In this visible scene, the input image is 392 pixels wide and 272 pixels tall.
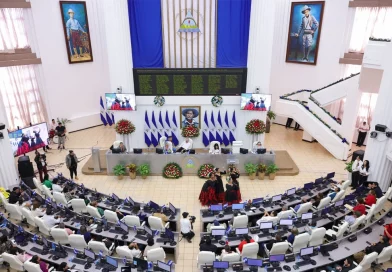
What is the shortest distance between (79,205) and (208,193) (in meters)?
5.37

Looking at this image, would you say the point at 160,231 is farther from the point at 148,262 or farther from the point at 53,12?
the point at 53,12

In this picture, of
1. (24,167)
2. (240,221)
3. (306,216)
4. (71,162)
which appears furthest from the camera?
(71,162)

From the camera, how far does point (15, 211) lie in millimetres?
12320

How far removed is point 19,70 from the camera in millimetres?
19469

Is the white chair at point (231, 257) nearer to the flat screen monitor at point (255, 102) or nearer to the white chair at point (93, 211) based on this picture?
the white chair at point (93, 211)

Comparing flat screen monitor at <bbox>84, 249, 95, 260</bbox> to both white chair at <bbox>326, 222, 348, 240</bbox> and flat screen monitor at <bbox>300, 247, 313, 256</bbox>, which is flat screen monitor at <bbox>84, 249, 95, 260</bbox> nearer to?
flat screen monitor at <bbox>300, 247, 313, 256</bbox>

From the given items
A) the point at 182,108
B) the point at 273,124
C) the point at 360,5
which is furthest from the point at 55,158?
the point at 360,5

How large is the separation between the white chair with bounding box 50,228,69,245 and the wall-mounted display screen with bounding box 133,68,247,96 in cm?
975

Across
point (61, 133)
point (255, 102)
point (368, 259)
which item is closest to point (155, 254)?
point (368, 259)

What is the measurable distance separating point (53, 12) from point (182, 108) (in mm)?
10322

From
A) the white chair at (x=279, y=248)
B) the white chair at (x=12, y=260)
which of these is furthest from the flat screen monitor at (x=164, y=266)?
the white chair at (x=12, y=260)

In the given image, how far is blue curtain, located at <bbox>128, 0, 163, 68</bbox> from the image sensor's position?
17109 mm

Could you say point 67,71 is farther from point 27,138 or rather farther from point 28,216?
point 28,216

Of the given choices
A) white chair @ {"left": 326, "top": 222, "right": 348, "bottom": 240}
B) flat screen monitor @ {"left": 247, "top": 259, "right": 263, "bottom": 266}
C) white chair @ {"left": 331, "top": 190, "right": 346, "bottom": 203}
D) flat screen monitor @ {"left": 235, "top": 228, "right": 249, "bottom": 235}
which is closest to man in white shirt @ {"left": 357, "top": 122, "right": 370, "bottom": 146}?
white chair @ {"left": 331, "top": 190, "right": 346, "bottom": 203}
